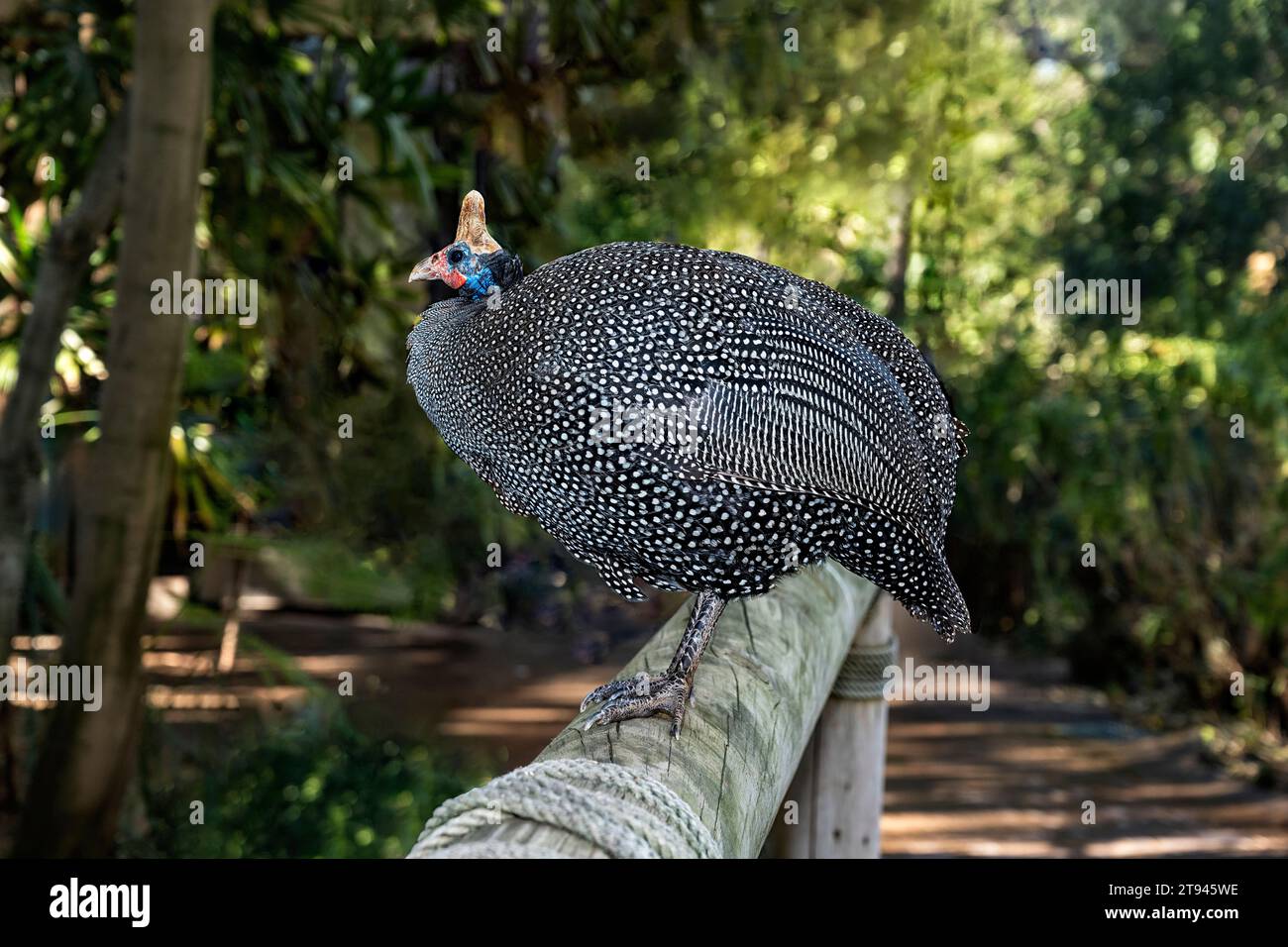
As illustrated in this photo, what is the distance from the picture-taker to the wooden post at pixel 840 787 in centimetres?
251

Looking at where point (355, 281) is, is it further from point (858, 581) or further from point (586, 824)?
point (586, 824)

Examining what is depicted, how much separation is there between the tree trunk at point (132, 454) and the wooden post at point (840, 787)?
6.34 ft

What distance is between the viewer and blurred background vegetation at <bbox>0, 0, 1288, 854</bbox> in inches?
157

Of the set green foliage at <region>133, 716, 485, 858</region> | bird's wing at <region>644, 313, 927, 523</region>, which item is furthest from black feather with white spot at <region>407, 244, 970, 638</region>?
green foliage at <region>133, 716, 485, 858</region>

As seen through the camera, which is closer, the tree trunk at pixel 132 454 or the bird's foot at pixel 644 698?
the bird's foot at pixel 644 698

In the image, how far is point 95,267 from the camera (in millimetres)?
4340

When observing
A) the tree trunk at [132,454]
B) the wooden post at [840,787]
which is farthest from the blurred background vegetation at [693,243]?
the wooden post at [840,787]

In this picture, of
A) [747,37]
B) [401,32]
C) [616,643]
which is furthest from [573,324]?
[616,643]

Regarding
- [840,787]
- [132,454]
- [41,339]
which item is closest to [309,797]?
[132,454]

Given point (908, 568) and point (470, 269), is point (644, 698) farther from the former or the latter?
point (470, 269)

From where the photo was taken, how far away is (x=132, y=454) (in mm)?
3387

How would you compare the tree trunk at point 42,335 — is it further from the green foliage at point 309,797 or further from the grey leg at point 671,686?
the grey leg at point 671,686

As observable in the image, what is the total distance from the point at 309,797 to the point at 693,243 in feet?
8.18
